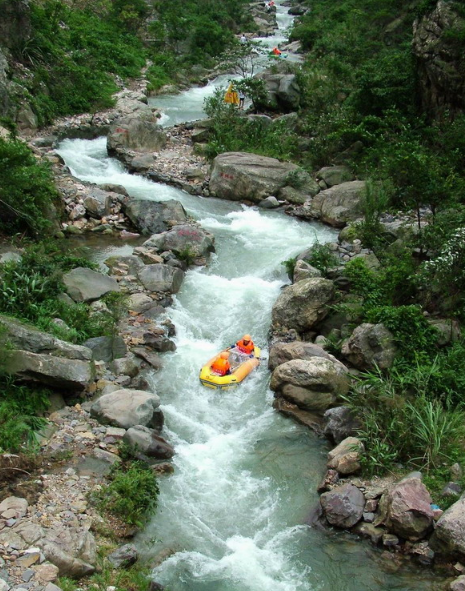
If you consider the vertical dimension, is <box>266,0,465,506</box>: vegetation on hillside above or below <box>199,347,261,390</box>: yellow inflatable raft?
above

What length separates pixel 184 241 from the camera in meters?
14.2

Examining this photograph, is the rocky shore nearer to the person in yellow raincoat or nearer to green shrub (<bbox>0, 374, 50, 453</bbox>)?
green shrub (<bbox>0, 374, 50, 453</bbox>)

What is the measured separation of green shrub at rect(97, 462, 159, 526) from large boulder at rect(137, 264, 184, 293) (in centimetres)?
554

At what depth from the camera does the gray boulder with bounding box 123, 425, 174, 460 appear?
815 cm

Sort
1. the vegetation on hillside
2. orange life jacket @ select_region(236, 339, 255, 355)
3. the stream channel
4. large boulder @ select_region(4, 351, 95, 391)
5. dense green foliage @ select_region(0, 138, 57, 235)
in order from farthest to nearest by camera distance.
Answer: dense green foliage @ select_region(0, 138, 57, 235) < orange life jacket @ select_region(236, 339, 255, 355) < the vegetation on hillside < large boulder @ select_region(4, 351, 95, 391) < the stream channel

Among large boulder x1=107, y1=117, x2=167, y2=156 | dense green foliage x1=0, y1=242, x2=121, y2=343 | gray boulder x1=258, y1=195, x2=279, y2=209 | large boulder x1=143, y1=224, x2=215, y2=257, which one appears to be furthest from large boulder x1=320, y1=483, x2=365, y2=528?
large boulder x1=107, y1=117, x2=167, y2=156

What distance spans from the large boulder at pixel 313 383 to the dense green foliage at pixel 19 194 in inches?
265

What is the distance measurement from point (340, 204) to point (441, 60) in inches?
211

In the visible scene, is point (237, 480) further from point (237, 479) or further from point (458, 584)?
point (458, 584)

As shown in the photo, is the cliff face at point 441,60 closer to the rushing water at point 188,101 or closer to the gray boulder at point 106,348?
the rushing water at point 188,101

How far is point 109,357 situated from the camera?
10188mm

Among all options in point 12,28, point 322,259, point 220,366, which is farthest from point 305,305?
point 12,28

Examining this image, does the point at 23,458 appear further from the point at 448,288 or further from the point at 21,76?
the point at 21,76

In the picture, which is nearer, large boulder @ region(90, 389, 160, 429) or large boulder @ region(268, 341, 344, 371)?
large boulder @ region(90, 389, 160, 429)
